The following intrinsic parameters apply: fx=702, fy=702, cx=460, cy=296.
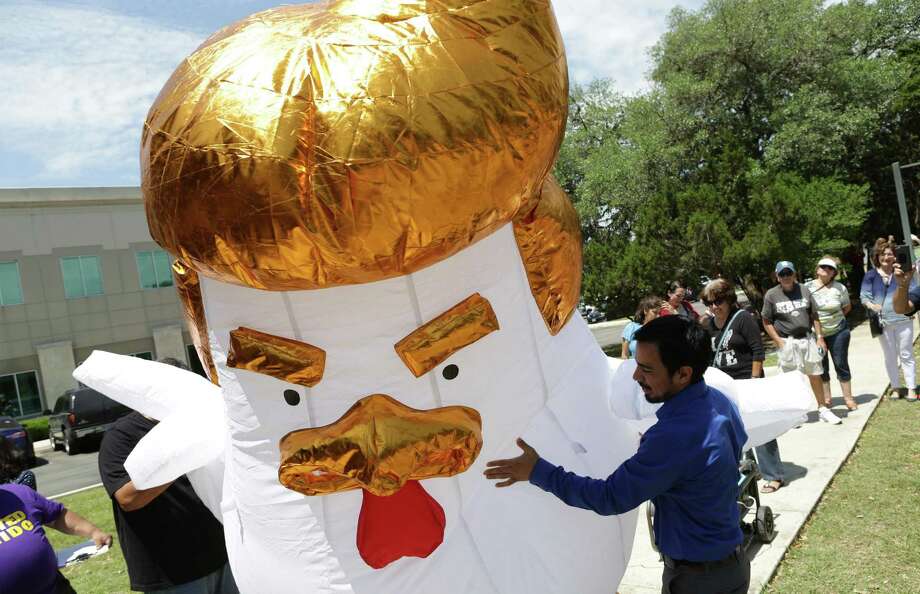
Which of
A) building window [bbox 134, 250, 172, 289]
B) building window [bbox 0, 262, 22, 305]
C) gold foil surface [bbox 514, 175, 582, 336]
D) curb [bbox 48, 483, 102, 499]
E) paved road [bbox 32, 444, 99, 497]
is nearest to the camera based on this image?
gold foil surface [bbox 514, 175, 582, 336]

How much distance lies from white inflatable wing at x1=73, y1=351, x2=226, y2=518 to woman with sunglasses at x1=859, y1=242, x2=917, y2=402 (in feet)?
21.1

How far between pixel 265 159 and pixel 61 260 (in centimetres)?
2381

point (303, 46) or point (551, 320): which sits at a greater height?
point (303, 46)

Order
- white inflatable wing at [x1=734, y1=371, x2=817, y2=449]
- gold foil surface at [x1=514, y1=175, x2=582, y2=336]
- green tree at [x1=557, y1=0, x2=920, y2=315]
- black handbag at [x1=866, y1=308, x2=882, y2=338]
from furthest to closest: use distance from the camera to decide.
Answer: green tree at [x1=557, y1=0, x2=920, y2=315], black handbag at [x1=866, y1=308, x2=882, y2=338], white inflatable wing at [x1=734, y1=371, x2=817, y2=449], gold foil surface at [x1=514, y1=175, x2=582, y2=336]

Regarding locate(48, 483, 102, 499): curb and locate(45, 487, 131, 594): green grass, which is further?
locate(48, 483, 102, 499): curb

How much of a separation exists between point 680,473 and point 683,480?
0.07 metres

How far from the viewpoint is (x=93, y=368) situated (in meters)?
2.93

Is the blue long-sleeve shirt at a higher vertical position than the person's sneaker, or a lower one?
higher

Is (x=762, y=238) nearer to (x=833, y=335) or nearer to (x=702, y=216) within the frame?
(x=702, y=216)

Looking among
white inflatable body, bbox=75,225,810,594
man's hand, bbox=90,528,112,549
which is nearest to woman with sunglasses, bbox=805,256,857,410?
white inflatable body, bbox=75,225,810,594

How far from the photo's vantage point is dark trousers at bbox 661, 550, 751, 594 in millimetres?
2289

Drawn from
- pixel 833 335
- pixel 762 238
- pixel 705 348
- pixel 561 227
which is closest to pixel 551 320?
pixel 561 227

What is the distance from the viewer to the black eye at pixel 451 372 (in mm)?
1976

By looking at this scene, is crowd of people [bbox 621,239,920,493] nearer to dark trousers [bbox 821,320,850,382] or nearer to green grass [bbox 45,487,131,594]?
dark trousers [bbox 821,320,850,382]
